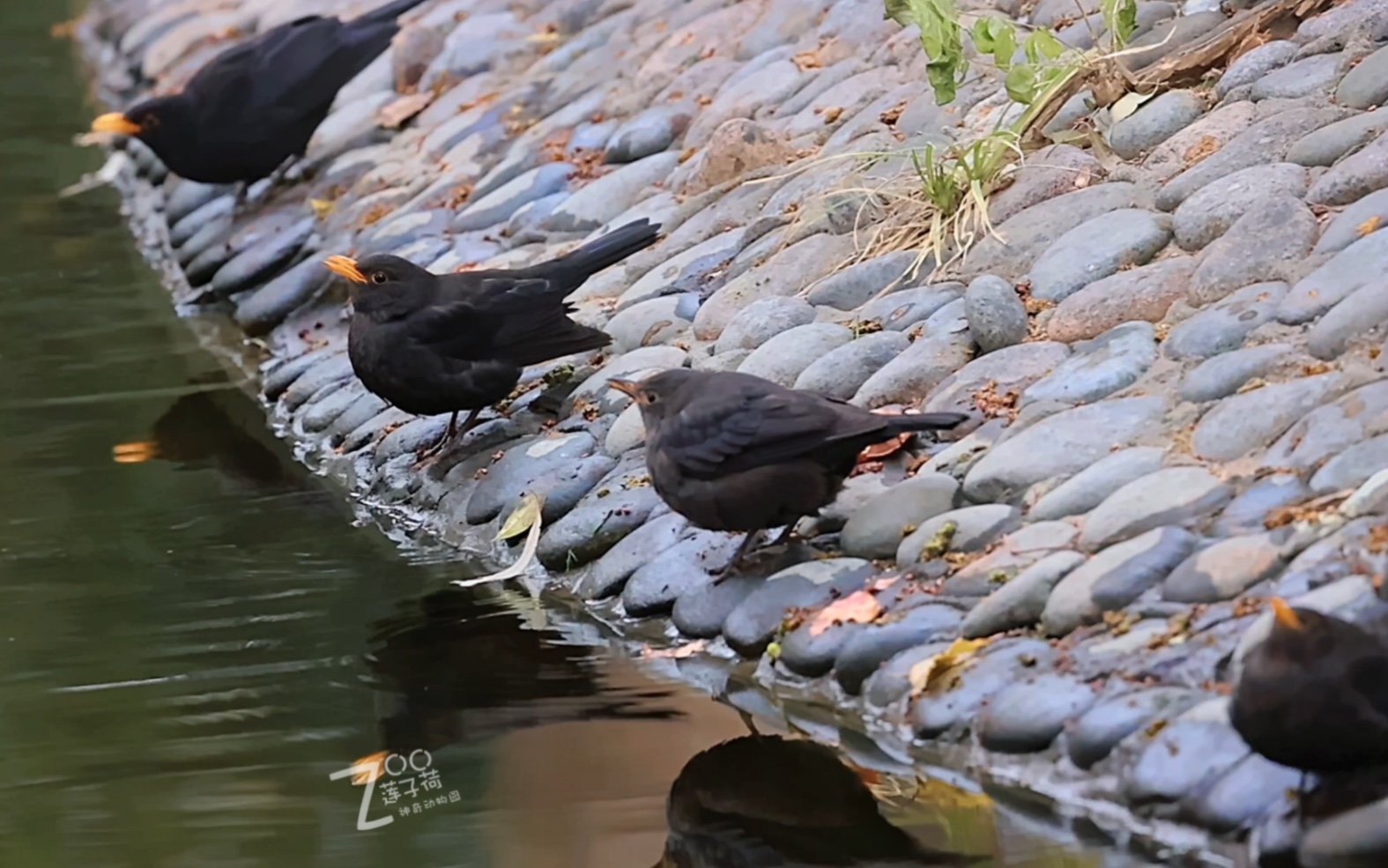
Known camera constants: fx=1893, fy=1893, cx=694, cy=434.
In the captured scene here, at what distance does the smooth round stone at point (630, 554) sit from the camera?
17.5 ft

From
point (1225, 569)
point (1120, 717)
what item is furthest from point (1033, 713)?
point (1225, 569)

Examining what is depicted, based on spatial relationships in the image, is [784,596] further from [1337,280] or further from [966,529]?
[1337,280]

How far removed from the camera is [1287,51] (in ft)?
19.8

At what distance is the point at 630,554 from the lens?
17.7 feet

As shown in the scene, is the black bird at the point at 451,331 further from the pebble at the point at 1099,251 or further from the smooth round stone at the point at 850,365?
the pebble at the point at 1099,251

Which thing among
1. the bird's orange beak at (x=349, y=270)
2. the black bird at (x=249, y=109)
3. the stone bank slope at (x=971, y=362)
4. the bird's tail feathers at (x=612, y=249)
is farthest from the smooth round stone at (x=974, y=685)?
the black bird at (x=249, y=109)

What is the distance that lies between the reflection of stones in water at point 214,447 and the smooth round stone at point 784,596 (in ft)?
7.76

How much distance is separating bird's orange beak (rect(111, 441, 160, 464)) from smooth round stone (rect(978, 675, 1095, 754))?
3.91 m

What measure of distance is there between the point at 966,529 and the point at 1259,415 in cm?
75

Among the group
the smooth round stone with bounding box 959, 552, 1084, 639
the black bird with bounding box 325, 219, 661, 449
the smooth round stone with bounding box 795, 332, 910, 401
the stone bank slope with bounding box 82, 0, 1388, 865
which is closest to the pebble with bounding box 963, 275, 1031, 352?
the stone bank slope with bounding box 82, 0, 1388, 865

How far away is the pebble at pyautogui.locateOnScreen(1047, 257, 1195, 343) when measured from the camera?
522cm

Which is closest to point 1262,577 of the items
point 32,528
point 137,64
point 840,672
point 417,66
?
point 840,672

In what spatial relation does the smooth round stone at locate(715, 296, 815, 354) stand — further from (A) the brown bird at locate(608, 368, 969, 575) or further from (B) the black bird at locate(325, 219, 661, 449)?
(A) the brown bird at locate(608, 368, 969, 575)

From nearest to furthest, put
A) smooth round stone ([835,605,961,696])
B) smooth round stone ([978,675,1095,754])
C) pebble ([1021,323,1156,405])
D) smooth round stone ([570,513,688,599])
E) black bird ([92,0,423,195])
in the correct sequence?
1. smooth round stone ([978,675,1095,754])
2. smooth round stone ([835,605,961,696])
3. pebble ([1021,323,1156,405])
4. smooth round stone ([570,513,688,599])
5. black bird ([92,0,423,195])
